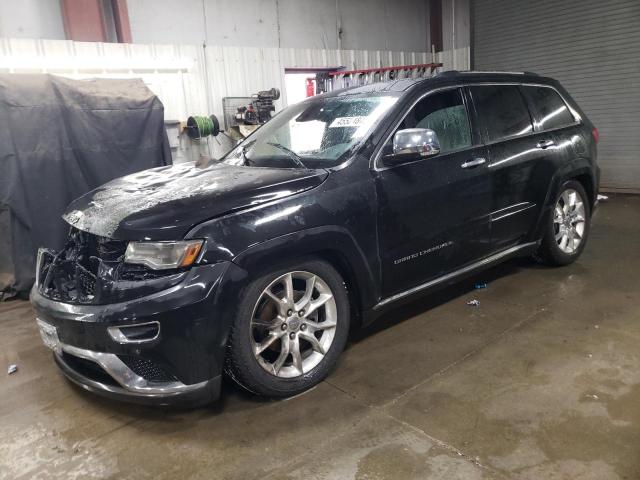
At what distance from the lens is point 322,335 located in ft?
8.95

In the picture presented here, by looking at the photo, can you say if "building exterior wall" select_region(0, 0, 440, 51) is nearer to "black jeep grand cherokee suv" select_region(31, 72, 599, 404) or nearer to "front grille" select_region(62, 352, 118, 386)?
"black jeep grand cherokee suv" select_region(31, 72, 599, 404)

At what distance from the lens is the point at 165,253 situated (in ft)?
7.32

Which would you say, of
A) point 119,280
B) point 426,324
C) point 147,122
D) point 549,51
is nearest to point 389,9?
point 549,51

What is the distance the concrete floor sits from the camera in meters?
2.07

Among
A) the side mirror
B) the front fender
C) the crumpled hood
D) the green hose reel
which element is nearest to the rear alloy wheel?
the side mirror

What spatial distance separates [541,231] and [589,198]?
0.89 metres

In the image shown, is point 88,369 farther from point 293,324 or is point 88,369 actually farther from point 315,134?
point 315,134

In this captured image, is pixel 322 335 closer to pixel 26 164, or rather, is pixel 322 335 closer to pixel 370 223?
pixel 370 223

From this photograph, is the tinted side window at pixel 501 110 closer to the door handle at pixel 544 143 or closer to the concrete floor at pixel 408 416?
the door handle at pixel 544 143

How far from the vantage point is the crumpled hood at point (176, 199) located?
2266 mm

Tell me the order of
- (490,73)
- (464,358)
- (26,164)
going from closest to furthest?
(464,358), (490,73), (26,164)

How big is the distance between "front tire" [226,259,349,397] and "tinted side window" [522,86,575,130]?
7.92 feet

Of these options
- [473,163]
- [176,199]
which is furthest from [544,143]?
[176,199]

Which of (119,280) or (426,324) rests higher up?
(119,280)
